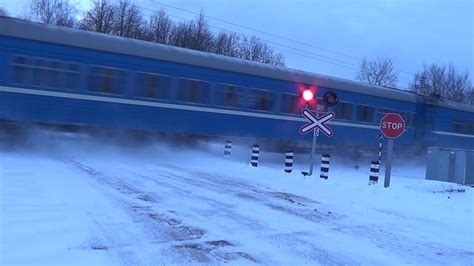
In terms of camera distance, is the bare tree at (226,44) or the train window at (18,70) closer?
the train window at (18,70)

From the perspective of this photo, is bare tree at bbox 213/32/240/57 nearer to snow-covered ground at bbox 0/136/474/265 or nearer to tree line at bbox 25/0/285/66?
tree line at bbox 25/0/285/66

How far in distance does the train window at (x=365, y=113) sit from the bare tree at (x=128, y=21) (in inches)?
903

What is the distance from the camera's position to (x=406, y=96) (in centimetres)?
2727

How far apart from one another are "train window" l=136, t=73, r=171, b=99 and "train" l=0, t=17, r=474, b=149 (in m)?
0.03

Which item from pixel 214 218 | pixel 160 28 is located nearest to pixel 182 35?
pixel 160 28

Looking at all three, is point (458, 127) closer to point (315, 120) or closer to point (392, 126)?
point (315, 120)

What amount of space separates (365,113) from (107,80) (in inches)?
506

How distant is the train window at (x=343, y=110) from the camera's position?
917 inches

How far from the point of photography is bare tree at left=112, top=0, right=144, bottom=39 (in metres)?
41.8

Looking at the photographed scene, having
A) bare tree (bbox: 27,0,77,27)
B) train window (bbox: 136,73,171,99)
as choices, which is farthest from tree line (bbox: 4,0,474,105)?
train window (bbox: 136,73,171,99)

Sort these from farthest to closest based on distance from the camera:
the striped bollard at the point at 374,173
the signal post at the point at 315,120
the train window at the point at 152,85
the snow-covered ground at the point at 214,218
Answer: the train window at the point at 152,85 < the signal post at the point at 315,120 < the striped bollard at the point at 374,173 < the snow-covered ground at the point at 214,218

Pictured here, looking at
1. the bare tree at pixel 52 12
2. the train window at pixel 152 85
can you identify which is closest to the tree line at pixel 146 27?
the bare tree at pixel 52 12

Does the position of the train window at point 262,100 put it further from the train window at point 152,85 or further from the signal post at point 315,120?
the signal post at point 315,120

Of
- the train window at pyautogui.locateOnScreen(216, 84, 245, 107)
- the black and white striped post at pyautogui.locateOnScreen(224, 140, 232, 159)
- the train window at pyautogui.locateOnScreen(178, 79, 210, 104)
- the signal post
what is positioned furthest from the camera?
the black and white striped post at pyautogui.locateOnScreen(224, 140, 232, 159)
